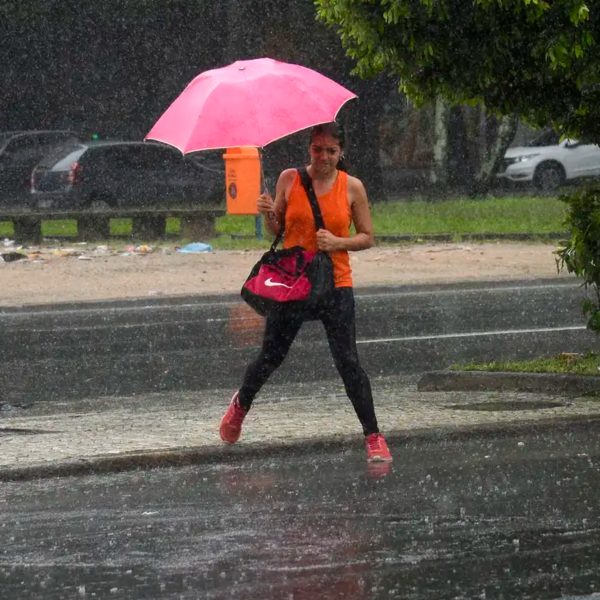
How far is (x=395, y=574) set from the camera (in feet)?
19.3

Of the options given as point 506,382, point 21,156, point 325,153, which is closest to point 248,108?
point 325,153

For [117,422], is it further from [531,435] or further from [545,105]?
[545,105]

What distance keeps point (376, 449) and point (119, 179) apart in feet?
73.0

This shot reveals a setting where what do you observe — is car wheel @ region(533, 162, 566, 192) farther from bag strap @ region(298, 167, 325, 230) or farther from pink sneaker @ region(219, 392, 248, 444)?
bag strap @ region(298, 167, 325, 230)

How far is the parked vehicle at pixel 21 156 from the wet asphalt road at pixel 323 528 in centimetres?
2633

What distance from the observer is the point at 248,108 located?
25.8 feet

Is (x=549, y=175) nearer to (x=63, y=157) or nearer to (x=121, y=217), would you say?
(x=63, y=157)

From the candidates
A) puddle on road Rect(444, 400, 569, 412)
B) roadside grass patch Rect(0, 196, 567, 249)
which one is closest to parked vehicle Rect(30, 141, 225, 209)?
roadside grass patch Rect(0, 196, 567, 249)

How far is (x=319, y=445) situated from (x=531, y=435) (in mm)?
1237

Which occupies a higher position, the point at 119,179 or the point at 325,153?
the point at 325,153

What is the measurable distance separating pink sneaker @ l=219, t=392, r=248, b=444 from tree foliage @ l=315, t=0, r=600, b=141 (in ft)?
8.15

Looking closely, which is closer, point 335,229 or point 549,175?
point 335,229

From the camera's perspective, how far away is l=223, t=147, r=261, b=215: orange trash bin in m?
22.7

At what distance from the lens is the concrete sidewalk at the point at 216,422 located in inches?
330
